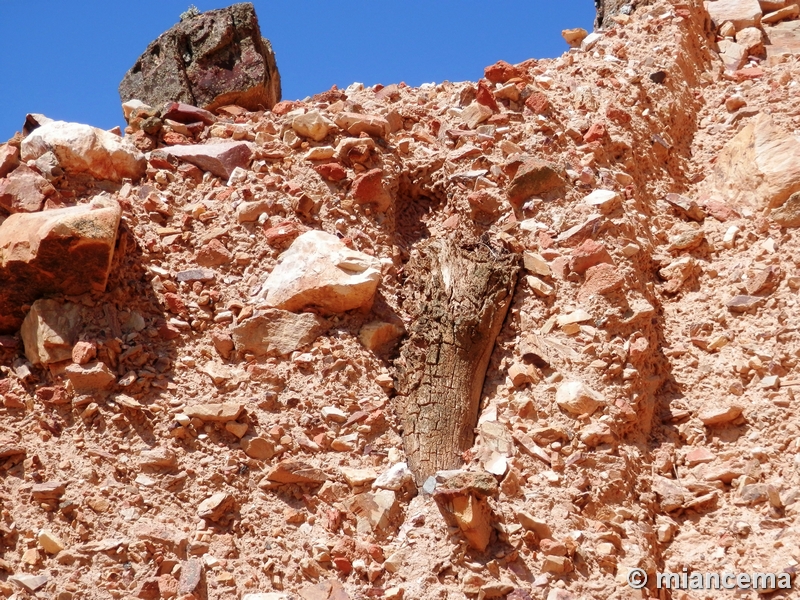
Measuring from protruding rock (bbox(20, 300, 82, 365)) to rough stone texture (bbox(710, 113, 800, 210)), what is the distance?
12.2 ft

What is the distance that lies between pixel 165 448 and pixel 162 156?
6.19 feet

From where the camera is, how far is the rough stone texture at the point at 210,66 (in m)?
5.68

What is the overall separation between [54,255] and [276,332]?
1.11 meters

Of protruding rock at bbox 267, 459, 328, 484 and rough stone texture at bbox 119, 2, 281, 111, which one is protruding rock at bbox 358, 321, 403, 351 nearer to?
protruding rock at bbox 267, 459, 328, 484

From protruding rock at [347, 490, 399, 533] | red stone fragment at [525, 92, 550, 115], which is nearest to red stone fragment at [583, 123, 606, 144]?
red stone fragment at [525, 92, 550, 115]

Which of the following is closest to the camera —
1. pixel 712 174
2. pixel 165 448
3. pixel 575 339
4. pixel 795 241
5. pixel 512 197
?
pixel 165 448

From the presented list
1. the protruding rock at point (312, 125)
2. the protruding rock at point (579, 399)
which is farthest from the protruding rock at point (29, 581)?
the protruding rock at point (312, 125)

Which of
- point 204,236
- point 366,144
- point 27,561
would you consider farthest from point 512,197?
point 27,561

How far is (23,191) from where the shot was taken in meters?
4.41

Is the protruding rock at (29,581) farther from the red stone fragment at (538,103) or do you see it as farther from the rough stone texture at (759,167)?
the rough stone texture at (759,167)

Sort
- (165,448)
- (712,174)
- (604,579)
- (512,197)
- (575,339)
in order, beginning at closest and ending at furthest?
1. (604,579)
2. (165,448)
3. (575,339)
4. (512,197)
5. (712,174)

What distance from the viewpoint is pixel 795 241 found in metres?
4.51

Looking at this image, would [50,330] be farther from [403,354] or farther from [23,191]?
[403,354]

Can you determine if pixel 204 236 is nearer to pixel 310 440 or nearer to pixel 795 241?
pixel 310 440
